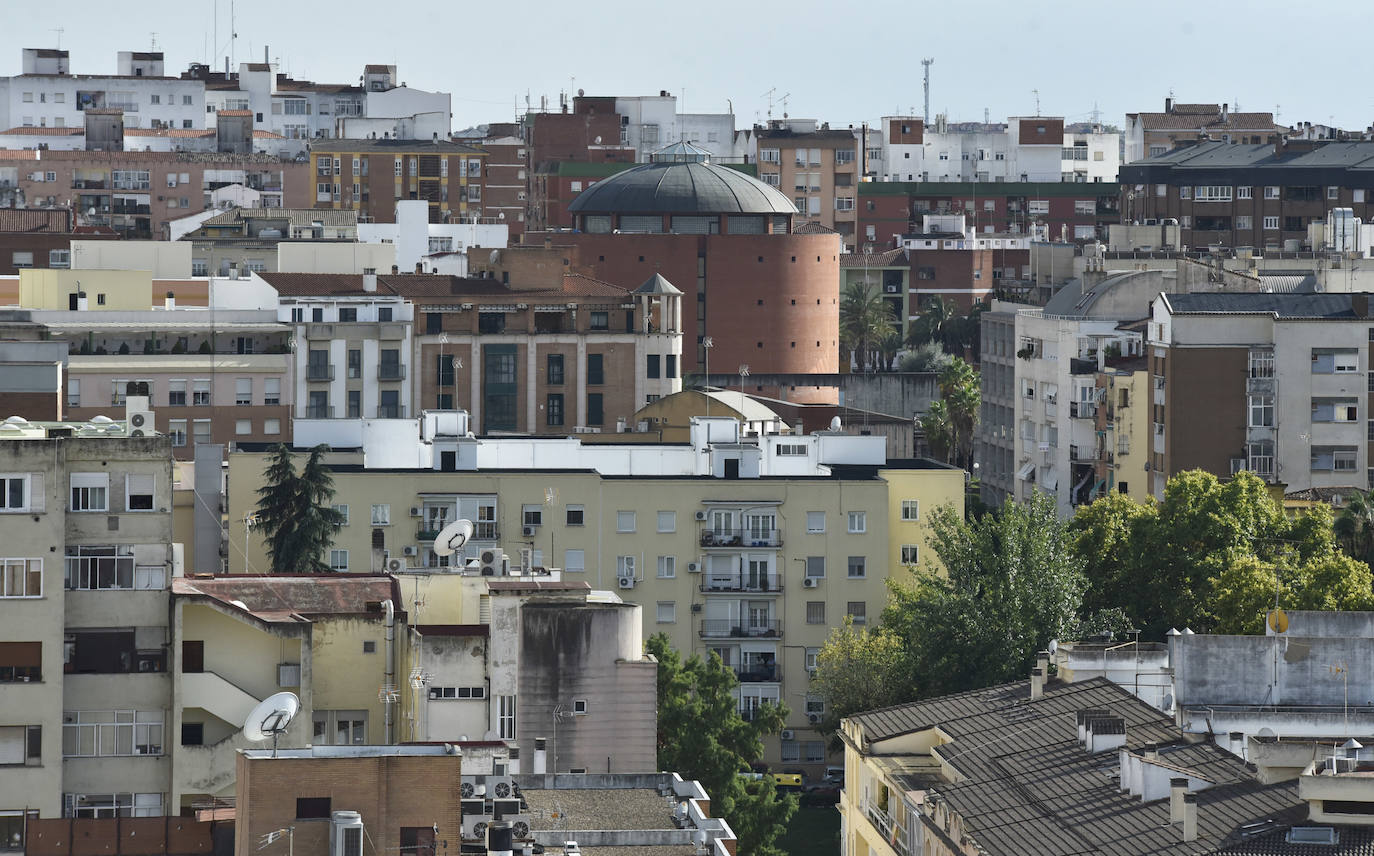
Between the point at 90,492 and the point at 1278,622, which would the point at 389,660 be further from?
the point at 1278,622

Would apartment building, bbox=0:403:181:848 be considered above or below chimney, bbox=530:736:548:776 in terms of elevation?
above

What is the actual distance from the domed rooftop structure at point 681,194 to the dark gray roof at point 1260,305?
2001 inches

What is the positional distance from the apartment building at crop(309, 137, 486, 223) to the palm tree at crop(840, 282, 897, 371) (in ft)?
82.6

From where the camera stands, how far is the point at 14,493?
41531mm

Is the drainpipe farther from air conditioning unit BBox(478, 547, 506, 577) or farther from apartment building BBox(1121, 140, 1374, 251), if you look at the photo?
apartment building BBox(1121, 140, 1374, 251)

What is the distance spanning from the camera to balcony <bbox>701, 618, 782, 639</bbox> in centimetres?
7650

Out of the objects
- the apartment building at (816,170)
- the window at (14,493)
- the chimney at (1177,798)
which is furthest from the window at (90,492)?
the apartment building at (816,170)

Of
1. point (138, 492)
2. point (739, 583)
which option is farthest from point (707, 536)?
point (138, 492)

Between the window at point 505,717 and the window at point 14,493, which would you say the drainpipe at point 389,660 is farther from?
the window at point 14,493

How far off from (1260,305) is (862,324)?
7556 centimetres

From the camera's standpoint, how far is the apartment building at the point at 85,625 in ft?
136

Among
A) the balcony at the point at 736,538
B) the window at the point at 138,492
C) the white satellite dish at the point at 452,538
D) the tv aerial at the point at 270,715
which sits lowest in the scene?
the tv aerial at the point at 270,715

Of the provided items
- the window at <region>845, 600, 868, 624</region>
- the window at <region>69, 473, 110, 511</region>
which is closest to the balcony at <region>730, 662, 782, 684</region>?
the window at <region>845, 600, 868, 624</region>

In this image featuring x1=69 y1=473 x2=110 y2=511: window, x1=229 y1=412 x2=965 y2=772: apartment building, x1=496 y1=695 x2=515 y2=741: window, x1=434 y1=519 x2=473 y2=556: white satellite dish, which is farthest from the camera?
x1=229 y1=412 x2=965 y2=772: apartment building
